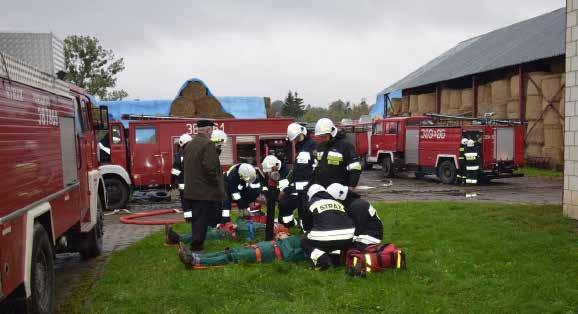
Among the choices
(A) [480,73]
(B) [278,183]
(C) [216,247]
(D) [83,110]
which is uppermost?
(A) [480,73]

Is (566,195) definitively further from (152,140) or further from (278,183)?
(152,140)

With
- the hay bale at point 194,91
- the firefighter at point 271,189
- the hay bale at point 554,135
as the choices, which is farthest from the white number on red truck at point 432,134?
the firefighter at point 271,189

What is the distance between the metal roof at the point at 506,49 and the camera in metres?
25.0

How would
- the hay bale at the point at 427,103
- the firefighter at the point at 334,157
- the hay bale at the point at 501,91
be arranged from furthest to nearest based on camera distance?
the hay bale at the point at 427,103 < the hay bale at the point at 501,91 < the firefighter at the point at 334,157

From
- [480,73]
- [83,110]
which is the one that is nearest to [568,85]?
[83,110]

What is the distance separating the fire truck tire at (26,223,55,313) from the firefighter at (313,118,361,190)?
163 inches

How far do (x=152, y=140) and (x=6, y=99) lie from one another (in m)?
11.3

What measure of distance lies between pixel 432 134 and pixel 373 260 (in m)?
14.8

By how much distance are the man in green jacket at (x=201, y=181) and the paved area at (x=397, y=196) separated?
144cm

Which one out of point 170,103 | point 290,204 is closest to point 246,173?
point 290,204

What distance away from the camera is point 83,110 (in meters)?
8.10

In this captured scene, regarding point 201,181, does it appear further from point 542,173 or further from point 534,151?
point 534,151

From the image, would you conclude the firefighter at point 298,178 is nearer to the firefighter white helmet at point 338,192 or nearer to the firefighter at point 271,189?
the firefighter at point 271,189

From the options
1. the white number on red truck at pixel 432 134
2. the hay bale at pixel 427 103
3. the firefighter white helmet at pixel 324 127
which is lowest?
the white number on red truck at pixel 432 134
